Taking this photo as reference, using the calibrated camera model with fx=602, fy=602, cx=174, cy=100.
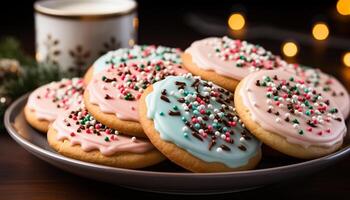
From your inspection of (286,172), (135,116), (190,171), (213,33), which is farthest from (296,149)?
(213,33)

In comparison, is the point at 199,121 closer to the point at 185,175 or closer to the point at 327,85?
the point at 185,175

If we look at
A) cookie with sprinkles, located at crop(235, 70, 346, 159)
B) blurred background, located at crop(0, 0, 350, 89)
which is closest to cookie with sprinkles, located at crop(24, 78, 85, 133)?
cookie with sprinkles, located at crop(235, 70, 346, 159)

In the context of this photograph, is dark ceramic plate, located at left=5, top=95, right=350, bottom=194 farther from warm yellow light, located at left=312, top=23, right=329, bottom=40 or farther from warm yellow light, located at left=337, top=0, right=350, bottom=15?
warm yellow light, located at left=337, top=0, right=350, bottom=15

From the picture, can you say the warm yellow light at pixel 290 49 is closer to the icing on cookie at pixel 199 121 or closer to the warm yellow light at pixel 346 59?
the warm yellow light at pixel 346 59

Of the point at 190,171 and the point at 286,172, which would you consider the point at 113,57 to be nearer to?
the point at 190,171

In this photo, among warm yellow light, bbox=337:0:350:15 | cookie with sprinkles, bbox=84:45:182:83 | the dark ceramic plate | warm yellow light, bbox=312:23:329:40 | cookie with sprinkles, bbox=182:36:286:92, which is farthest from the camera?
warm yellow light, bbox=337:0:350:15

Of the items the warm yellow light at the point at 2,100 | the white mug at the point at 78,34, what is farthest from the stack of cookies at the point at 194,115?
the white mug at the point at 78,34
